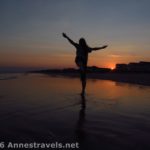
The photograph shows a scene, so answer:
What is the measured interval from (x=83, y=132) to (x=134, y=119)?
173cm

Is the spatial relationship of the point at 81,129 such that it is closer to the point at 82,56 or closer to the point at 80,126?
the point at 80,126

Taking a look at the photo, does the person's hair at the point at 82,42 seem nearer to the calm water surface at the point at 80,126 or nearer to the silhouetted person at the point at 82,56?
the silhouetted person at the point at 82,56

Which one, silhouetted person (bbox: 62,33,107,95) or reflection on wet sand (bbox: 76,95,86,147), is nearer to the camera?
reflection on wet sand (bbox: 76,95,86,147)

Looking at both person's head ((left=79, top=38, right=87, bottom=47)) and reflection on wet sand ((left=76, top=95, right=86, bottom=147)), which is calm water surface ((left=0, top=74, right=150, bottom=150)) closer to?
reflection on wet sand ((left=76, top=95, right=86, bottom=147))

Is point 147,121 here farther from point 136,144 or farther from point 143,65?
point 143,65

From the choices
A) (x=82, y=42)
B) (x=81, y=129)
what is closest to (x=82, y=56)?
(x=82, y=42)

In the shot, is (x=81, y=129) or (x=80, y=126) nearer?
(x=81, y=129)

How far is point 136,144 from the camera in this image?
13.1ft

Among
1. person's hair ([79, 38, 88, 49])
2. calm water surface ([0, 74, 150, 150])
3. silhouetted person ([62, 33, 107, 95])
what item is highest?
person's hair ([79, 38, 88, 49])

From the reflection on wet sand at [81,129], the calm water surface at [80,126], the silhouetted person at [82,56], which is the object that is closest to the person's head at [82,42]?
the silhouetted person at [82,56]

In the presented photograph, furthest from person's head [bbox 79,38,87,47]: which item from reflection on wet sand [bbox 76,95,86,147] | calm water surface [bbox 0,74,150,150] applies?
reflection on wet sand [bbox 76,95,86,147]

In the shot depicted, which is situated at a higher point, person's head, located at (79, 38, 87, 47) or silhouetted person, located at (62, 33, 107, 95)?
person's head, located at (79, 38, 87, 47)

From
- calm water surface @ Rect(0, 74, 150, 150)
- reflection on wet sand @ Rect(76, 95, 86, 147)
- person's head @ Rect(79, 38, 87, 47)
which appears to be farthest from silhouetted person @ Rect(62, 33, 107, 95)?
reflection on wet sand @ Rect(76, 95, 86, 147)

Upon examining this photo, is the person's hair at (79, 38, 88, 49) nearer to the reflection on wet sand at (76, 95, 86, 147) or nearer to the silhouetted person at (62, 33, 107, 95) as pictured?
the silhouetted person at (62, 33, 107, 95)
